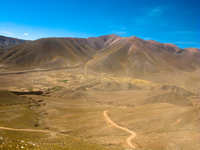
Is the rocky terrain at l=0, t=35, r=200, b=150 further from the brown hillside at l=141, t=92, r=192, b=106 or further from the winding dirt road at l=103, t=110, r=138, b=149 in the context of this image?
the winding dirt road at l=103, t=110, r=138, b=149

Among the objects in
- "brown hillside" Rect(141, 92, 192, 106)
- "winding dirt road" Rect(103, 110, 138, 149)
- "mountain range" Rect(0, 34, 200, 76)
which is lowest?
"winding dirt road" Rect(103, 110, 138, 149)

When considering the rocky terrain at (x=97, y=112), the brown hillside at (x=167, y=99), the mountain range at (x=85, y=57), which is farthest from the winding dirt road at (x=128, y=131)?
the mountain range at (x=85, y=57)

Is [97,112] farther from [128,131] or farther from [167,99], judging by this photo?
[167,99]

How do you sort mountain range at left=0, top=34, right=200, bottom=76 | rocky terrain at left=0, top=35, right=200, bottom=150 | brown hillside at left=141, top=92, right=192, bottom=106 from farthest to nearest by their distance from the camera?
mountain range at left=0, top=34, right=200, bottom=76 < brown hillside at left=141, top=92, right=192, bottom=106 < rocky terrain at left=0, top=35, right=200, bottom=150

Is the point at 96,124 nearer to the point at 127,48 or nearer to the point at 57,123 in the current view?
the point at 57,123

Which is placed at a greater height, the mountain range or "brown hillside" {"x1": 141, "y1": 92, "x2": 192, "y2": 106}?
the mountain range

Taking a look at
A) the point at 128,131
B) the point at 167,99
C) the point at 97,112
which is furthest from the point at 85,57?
the point at 128,131

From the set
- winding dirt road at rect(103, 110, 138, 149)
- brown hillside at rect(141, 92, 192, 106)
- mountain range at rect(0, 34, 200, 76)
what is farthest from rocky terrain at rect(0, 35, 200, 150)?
mountain range at rect(0, 34, 200, 76)

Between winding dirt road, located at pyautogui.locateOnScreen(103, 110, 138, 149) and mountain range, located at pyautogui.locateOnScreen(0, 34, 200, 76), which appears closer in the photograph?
winding dirt road, located at pyautogui.locateOnScreen(103, 110, 138, 149)

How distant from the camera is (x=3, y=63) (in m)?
132

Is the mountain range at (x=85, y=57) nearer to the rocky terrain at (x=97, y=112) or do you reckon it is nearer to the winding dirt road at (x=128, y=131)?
the rocky terrain at (x=97, y=112)

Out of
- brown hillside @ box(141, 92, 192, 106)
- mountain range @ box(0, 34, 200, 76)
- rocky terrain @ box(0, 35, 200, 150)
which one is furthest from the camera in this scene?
mountain range @ box(0, 34, 200, 76)

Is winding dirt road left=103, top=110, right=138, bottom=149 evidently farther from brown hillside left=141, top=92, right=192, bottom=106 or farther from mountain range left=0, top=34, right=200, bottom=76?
mountain range left=0, top=34, right=200, bottom=76

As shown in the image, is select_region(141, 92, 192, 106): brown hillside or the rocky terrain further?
select_region(141, 92, 192, 106): brown hillside
